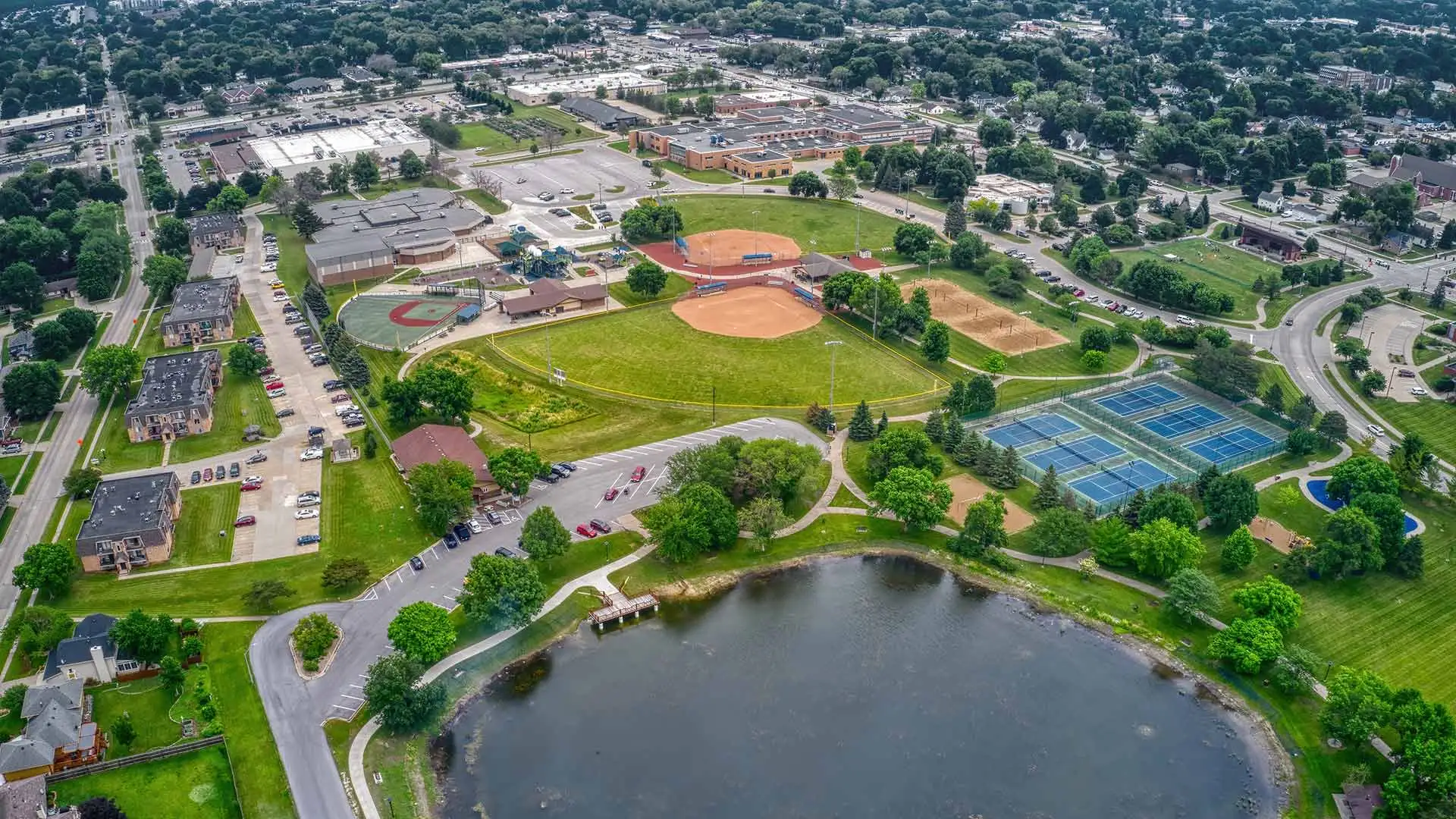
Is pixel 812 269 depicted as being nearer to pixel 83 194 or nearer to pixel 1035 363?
pixel 1035 363

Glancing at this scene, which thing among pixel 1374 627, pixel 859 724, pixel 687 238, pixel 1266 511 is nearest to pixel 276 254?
pixel 687 238

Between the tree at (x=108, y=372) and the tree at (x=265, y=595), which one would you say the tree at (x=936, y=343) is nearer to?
the tree at (x=265, y=595)

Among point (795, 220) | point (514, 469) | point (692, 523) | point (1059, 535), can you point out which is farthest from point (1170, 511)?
point (795, 220)

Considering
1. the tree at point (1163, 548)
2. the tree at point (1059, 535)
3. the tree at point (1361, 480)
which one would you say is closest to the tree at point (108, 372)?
the tree at point (1059, 535)

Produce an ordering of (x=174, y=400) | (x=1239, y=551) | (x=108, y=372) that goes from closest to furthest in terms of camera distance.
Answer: (x=1239, y=551) → (x=174, y=400) → (x=108, y=372)

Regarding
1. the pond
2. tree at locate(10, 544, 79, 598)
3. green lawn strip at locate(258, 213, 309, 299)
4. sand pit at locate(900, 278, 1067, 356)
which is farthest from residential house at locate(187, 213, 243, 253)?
the pond

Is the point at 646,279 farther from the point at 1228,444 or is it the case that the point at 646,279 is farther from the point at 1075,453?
the point at 1228,444
